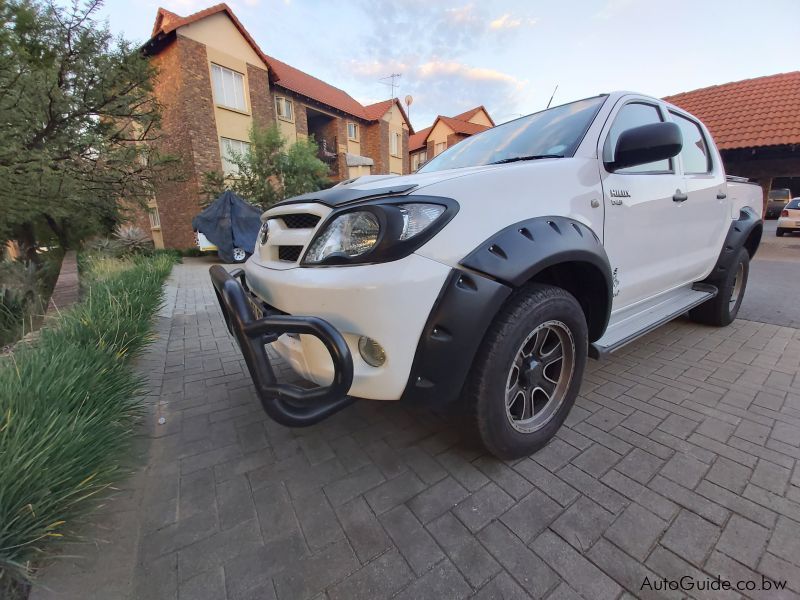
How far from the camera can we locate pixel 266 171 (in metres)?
13.4

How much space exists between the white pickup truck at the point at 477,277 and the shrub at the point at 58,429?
80 centimetres

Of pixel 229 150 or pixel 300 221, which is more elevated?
pixel 229 150

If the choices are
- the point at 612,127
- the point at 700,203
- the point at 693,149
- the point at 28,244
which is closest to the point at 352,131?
the point at 28,244

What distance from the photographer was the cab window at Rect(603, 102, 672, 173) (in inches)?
83.2

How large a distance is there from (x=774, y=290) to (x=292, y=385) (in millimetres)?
7730

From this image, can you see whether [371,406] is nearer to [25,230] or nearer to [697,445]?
[697,445]

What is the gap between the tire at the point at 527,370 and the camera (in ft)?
5.04

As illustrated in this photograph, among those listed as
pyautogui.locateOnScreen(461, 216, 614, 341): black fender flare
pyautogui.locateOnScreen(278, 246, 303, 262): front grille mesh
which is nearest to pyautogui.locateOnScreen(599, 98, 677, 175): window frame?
pyautogui.locateOnScreen(461, 216, 614, 341): black fender flare

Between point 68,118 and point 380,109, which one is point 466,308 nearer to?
point 68,118

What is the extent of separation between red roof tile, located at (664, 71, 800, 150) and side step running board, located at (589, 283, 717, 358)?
10610 millimetres

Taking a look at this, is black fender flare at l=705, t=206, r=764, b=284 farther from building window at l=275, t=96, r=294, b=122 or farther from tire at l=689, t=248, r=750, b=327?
building window at l=275, t=96, r=294, b=122

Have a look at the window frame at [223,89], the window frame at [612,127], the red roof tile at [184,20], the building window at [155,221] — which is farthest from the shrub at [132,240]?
the window frame at [612,127]

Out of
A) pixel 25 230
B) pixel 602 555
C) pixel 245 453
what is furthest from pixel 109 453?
pixel 25 230

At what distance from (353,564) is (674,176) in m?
3.10
